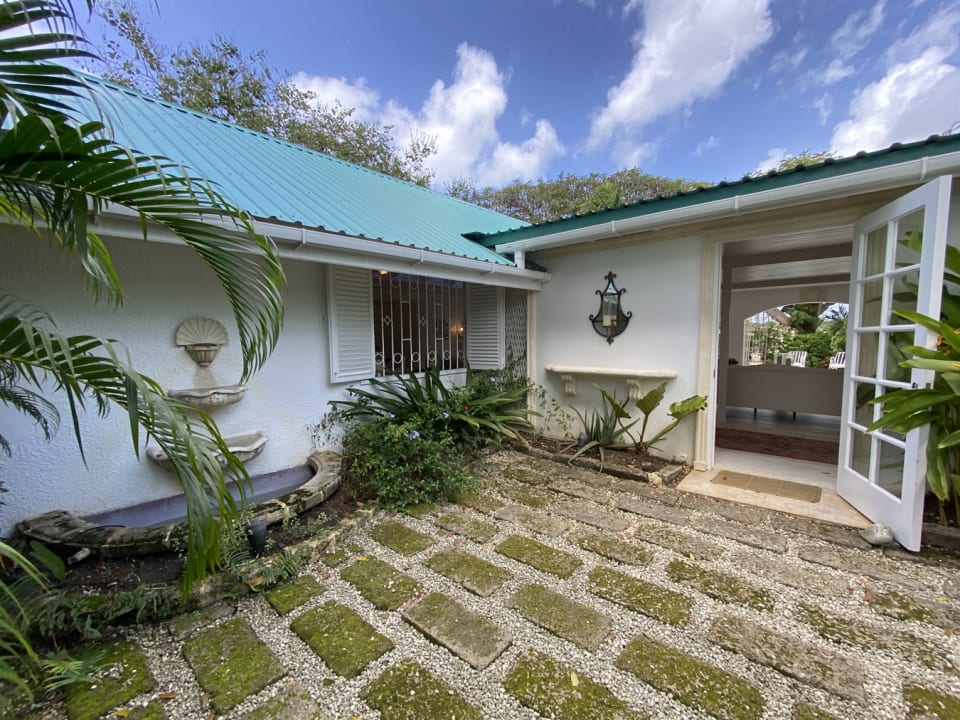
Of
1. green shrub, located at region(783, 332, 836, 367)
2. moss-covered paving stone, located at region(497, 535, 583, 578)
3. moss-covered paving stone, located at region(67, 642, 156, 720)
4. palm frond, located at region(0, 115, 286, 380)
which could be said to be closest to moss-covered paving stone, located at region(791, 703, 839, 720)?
moss-covered paving stone, located at region(497, 535, 583, 578)

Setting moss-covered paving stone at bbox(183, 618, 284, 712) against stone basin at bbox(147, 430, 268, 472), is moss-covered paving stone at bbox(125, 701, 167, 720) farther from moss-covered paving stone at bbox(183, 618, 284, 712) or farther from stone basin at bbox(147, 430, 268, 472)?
stone basin at bbox(147, 430, 268, 472)

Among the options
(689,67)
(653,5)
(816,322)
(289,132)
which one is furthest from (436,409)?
(816,322)

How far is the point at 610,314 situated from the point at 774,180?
79.1 inches

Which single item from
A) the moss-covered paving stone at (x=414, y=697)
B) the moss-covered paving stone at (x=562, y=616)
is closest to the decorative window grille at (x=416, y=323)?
the moss-covered paving stone at (x=562, y=616)

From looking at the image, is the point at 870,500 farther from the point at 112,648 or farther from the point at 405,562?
the point at 112,648

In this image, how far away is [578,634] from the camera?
1971 mm

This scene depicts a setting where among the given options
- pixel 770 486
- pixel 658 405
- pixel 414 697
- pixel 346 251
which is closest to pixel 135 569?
pixel 414 697

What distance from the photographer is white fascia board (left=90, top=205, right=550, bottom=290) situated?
97.1 inches

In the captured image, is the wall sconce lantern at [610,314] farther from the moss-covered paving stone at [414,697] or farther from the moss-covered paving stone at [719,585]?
the moss-covered paving stone at [414,697]

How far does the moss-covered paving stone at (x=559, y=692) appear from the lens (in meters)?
1.56

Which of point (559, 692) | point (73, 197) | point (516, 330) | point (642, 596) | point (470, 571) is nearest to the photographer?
point (73, 197)

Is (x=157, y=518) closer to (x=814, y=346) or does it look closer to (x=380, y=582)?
(x=380, y=582)

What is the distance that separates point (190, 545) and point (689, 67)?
40.6 ft

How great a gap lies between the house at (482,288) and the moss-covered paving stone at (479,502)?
1.78 meters
